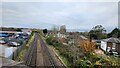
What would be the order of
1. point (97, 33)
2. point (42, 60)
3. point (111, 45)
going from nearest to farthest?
point (42, 60) < point (111, 45) < point (97, 33)

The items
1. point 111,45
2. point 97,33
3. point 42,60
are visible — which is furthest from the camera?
Answer: point 97,33

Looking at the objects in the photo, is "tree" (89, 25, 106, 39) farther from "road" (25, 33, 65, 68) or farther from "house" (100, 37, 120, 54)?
"road" (25, 33, 65, 68)

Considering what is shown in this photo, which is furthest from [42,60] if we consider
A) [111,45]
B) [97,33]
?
[97,33]

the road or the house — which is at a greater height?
the house

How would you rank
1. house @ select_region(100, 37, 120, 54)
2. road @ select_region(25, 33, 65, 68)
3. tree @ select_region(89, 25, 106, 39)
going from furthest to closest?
1. tree @ select_region(89, 25, 106, 39)
2. house @ select_region(100, 37, 120, 54)
3. road @ select_region(25, 33, 65, 68)

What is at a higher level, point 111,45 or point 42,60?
point 111,45

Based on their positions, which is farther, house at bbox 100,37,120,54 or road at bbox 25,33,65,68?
house at bbox 100,37,120,54

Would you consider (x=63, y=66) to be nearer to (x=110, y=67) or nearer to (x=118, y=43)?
(x=110, y=67)

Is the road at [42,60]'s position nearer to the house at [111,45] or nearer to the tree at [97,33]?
the house at [111,45]

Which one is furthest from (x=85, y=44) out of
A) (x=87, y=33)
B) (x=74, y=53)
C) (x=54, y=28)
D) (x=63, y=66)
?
(x=54, y=28)

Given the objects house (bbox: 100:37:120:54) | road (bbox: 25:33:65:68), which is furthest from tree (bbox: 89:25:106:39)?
road (bbox: 25:33:65:68)

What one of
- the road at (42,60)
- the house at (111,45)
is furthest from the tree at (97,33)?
the road at (42,60)

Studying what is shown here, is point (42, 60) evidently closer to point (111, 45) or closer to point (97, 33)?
point (111, 45)

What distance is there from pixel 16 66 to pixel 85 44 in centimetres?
1185
